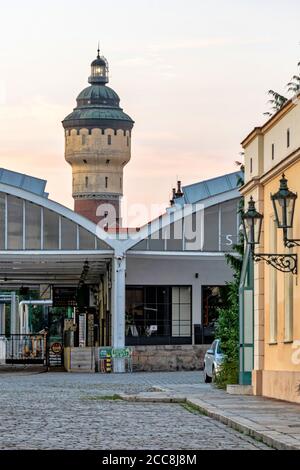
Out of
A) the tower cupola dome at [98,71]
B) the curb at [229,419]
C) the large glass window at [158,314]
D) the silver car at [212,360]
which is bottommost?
the curb at [229,419]

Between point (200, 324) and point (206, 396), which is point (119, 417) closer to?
point (206, 396)

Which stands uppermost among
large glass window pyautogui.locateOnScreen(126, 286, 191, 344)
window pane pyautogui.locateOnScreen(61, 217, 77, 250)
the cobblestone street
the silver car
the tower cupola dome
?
the tower cupola dome

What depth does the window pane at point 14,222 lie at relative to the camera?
5006 centimetres

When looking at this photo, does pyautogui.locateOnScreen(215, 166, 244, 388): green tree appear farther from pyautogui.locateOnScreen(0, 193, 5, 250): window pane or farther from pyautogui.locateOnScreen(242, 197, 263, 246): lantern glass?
pyautogui.locateOnScreen(0, 193, 5, 250): window pane

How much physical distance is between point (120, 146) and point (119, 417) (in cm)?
11051

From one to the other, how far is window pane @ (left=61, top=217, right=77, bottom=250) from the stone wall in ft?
14.6

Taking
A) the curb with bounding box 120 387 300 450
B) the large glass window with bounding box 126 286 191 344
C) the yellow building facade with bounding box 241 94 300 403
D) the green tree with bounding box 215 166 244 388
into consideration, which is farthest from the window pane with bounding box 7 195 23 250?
the curb with bounding box 120 387 300 450

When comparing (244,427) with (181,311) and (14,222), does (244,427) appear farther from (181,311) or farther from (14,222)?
(181,311)

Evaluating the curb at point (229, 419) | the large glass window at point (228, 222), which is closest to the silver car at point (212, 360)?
the curb at point (229, 419)

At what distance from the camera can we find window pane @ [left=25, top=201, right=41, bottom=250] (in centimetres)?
5016

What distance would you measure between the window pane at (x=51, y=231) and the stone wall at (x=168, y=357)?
4.86 m

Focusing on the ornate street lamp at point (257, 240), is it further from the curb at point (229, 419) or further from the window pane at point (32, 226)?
the window pane at point (32, 226)

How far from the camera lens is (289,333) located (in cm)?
2272

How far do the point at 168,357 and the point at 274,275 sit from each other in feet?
90.4
